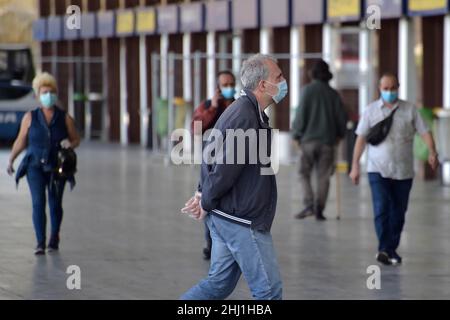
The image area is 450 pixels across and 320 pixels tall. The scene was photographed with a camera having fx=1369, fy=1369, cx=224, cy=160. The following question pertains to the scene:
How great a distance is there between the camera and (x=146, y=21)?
3859 centimetres

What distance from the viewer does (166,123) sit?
3203 cm

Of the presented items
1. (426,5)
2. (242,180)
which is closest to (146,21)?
(426,5)

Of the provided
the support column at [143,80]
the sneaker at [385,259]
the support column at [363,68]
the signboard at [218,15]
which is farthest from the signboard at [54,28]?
the sneaker at [385,259]

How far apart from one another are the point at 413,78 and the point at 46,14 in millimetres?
26445

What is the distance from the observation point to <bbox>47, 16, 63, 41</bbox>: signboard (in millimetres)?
46688

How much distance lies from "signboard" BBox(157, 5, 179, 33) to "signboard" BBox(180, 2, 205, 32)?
380 mm

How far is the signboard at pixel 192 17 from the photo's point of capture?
114ft

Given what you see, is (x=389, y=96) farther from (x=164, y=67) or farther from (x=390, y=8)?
(x=164, y=67)

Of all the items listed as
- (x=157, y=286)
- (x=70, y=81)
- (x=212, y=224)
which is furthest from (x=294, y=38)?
(x=212, y=224)

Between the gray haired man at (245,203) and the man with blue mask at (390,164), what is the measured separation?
4919 millimetres

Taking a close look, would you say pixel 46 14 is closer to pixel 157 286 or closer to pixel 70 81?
pixel 70 81

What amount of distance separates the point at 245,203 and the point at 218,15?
2596cm
